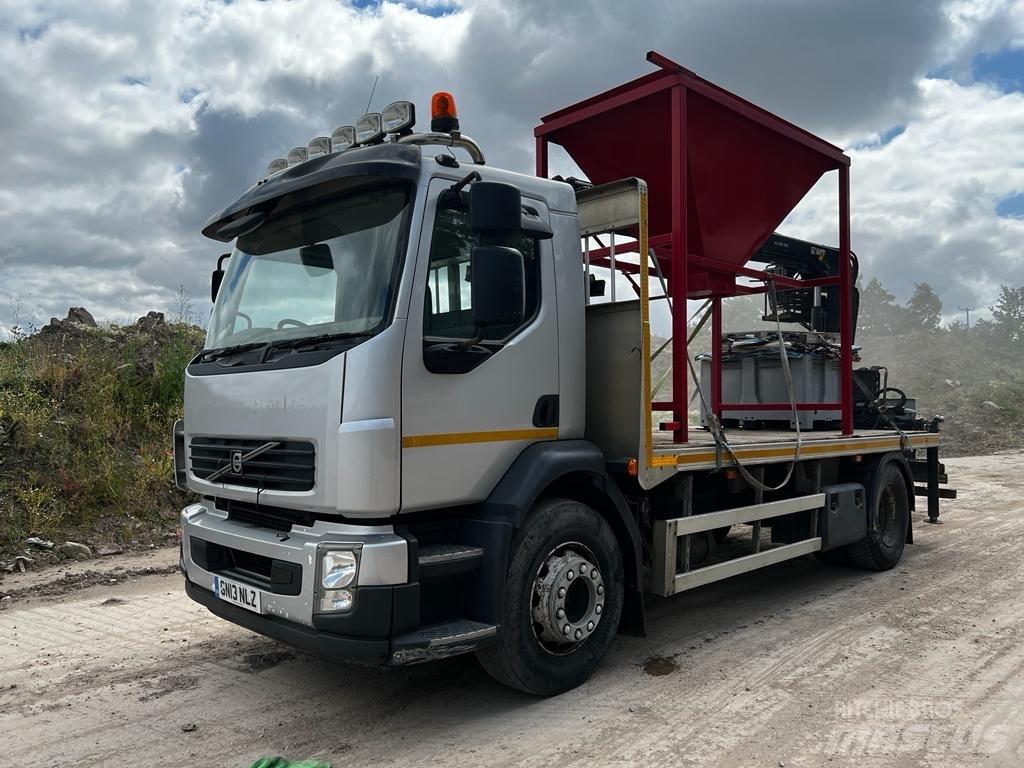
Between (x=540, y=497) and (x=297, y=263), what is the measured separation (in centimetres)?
175

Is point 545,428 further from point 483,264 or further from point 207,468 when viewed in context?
point 207,468

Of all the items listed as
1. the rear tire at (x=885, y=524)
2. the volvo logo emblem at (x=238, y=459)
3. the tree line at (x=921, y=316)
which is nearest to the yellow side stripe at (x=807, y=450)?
the rear tire at (x=885, y=524)

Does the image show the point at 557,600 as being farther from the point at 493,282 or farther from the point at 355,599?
the point at 493,282

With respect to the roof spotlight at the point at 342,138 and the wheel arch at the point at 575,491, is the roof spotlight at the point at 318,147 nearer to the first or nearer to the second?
the roof spotlight at the point at 342,138

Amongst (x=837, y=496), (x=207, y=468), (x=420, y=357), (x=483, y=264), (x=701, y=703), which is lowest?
(x=701, y=703)

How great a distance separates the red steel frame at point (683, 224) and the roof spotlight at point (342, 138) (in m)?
1.74

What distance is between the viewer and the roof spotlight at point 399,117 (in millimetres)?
4086

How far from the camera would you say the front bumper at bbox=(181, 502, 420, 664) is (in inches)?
129

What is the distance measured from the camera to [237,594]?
3.76 m

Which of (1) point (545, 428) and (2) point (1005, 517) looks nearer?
(1) point (545, 428)

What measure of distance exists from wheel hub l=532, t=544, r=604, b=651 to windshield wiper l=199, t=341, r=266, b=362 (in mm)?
1854

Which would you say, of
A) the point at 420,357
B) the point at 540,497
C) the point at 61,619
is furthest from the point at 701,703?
the point at 61,619

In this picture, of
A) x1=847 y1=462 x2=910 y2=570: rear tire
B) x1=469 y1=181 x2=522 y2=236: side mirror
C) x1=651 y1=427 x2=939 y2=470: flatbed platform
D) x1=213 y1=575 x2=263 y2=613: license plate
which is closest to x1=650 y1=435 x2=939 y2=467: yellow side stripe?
x1=651 y1=427 x2=939 y2=470: flatbed platform

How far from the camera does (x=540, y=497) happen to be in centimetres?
403
